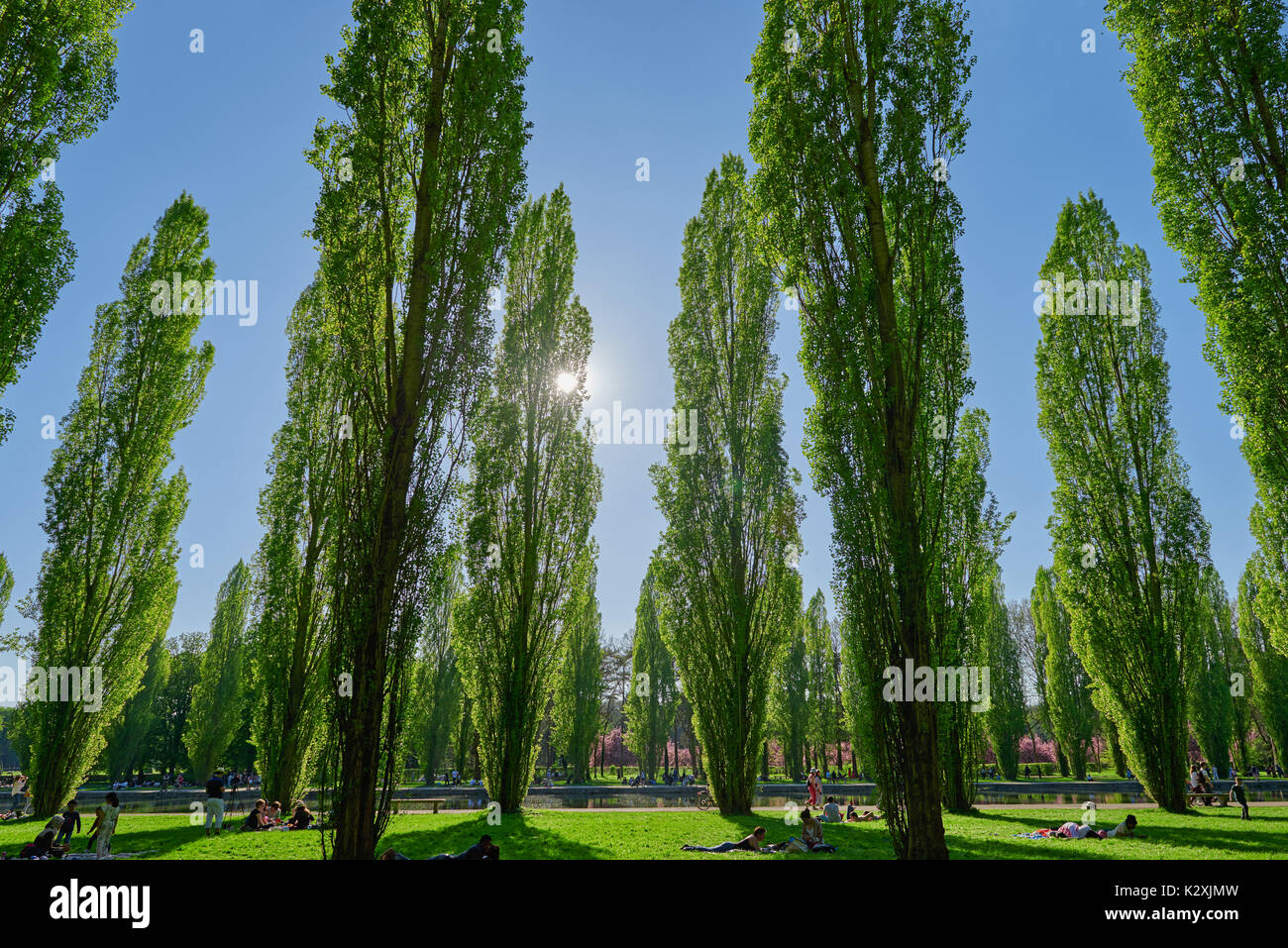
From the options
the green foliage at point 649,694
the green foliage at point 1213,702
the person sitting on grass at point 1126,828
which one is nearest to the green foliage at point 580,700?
the green foliage at point 649,694

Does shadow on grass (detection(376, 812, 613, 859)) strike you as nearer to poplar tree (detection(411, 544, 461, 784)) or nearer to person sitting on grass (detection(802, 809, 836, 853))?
person sitting on grass (detection(802, 809, 836, 853))

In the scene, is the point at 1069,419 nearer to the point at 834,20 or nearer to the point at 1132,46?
the point at 1132,46

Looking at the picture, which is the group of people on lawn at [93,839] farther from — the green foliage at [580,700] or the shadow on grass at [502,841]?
the green foliage at [580,700]

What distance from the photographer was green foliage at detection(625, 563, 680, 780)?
40.5 metres

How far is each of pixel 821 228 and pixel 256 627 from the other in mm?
18781

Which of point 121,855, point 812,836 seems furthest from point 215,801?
point 812,836

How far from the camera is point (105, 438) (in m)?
19.0

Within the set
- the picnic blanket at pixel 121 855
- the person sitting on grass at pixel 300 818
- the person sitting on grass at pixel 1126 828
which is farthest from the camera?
the person sitting on grass at pixel 300 818

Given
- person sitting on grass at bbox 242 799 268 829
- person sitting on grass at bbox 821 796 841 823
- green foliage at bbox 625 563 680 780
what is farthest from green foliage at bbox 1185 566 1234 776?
person sitting on grass at bbox 242 799 268 829

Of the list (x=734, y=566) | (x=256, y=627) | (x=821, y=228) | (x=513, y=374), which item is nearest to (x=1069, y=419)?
(x=734, y=566)

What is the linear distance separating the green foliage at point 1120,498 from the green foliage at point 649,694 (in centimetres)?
2497

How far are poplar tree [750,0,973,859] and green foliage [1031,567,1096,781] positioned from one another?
107 ft

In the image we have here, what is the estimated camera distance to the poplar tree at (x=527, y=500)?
671 inches

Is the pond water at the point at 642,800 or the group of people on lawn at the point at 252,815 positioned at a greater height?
the group of people on lawn at the point at 252,815
